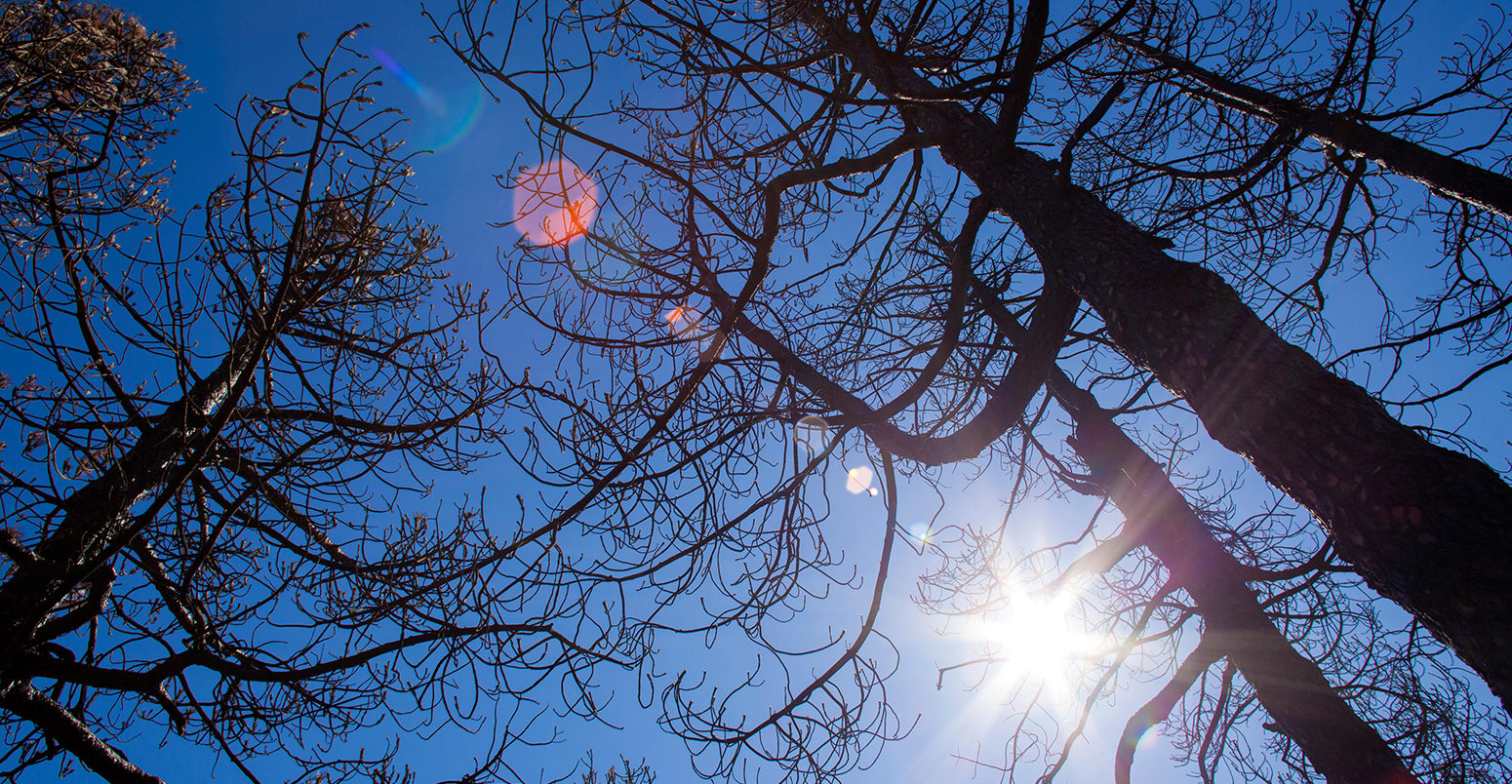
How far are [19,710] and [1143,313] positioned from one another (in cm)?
429

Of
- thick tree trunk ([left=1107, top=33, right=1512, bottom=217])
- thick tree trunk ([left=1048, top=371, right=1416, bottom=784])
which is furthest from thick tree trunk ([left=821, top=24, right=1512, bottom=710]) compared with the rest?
thick tree trunk ([left=1107, top=33, right=1512, bottom=217])

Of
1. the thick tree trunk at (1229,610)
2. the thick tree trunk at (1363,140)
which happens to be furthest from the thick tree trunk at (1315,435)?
the thick tree trunk at (1363,140)

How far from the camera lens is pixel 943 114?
3410mm

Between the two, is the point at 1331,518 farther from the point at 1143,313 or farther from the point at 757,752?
the point at 757,752

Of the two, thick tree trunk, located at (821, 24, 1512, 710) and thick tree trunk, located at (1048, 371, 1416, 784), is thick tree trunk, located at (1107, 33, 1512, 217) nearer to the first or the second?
thick tree trunk, located at (821, 24, 1512, 710)

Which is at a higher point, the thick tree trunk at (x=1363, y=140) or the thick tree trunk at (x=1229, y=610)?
the thick tree trunk at (x=1363, y=140)

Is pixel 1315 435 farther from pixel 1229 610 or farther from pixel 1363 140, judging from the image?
pixel 1363 140

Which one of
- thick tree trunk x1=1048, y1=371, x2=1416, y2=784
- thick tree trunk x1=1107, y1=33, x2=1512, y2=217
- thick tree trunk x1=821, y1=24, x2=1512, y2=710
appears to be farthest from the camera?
thick tree trunk x1=1107, y1=33, x2=1512, y2=217

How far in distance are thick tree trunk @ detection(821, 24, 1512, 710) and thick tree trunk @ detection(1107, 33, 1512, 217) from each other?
4.61ft

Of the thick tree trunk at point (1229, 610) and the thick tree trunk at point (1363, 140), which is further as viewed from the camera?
the thick tree trunk at point (1363, 140)

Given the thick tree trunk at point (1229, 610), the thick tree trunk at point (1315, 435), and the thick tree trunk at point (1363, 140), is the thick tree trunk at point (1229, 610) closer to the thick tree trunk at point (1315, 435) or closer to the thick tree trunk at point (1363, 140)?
the thick tree trunk at point (1315, 435)

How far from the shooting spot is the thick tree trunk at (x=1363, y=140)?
2986mm

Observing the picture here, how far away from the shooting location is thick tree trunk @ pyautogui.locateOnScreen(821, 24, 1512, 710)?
48.1 inches

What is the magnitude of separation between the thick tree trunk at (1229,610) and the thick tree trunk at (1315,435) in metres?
1.28
